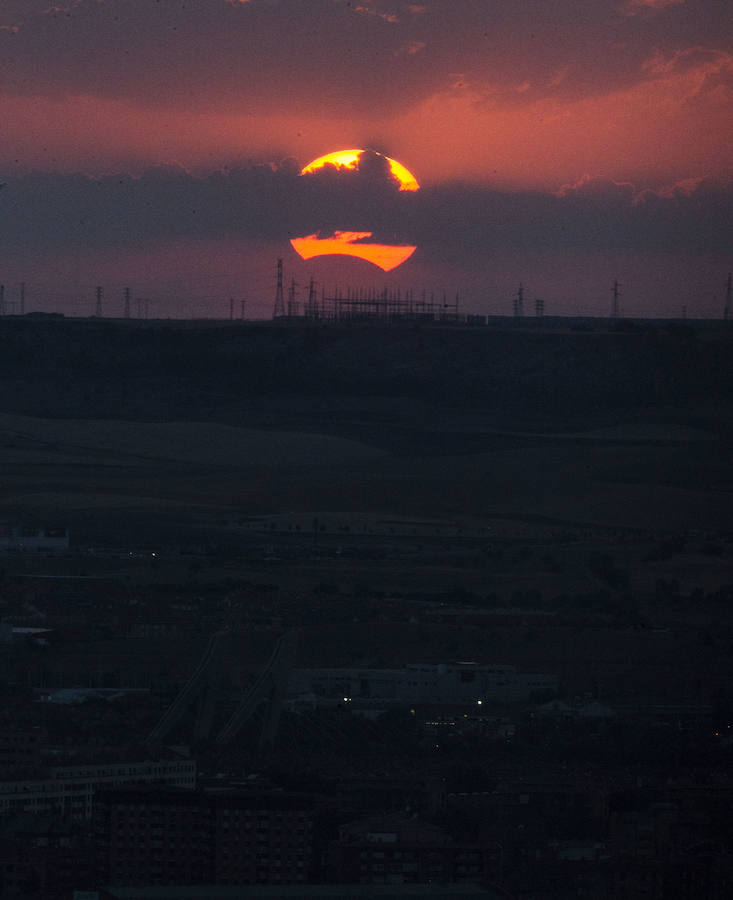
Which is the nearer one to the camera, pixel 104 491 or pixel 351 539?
pixel 351 539

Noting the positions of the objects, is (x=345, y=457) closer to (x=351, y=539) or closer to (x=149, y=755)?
(x=351, y=539)

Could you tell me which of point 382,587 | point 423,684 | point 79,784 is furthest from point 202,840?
point 382,587

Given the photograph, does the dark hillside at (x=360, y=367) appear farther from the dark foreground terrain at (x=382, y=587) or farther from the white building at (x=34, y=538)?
the white building at (x=34, y=538)

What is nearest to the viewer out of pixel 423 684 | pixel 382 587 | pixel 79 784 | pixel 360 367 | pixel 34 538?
pixel 79 784

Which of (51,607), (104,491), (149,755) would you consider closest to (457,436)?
(104,491)

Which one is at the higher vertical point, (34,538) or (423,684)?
(34,538)

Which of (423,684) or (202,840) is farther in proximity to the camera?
(423,684)

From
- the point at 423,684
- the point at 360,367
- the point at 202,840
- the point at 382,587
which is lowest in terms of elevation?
the point at 202,840

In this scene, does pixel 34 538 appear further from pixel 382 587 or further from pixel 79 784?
pixel 79 784
